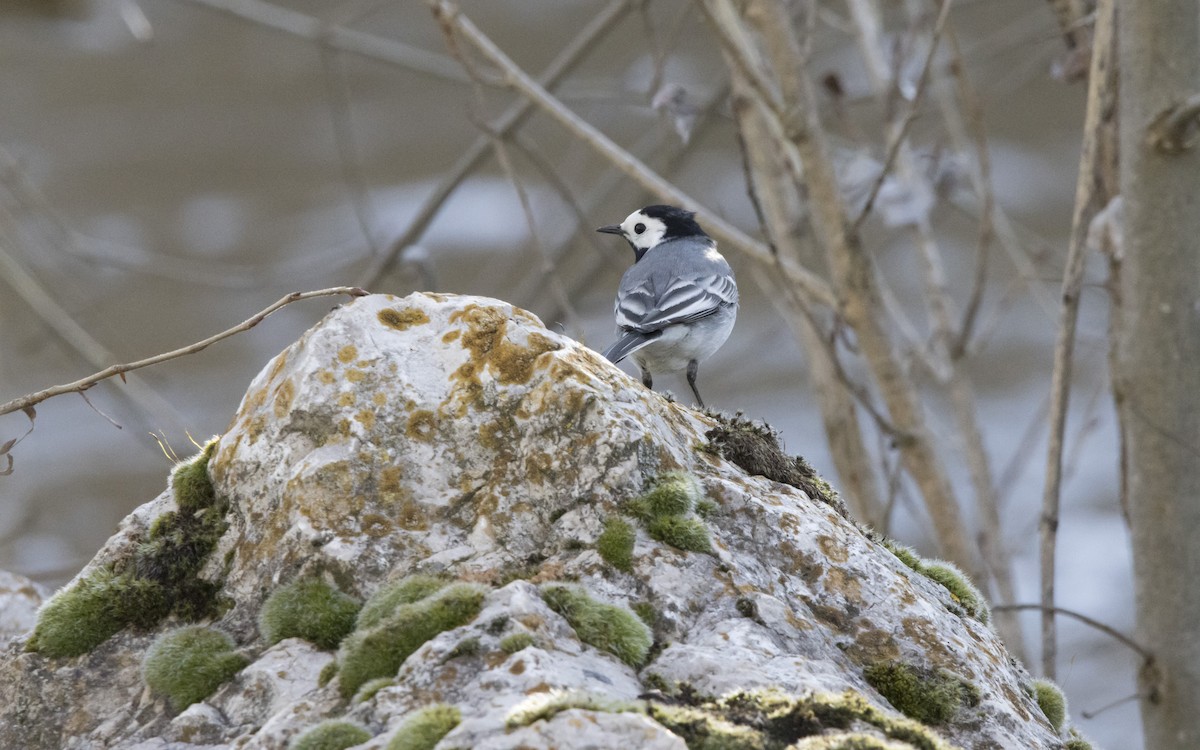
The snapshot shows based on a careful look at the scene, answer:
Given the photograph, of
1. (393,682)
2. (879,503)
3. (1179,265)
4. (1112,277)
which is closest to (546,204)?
(879,503)

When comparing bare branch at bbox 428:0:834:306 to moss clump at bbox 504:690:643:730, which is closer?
moss clump at bbox 504:690:643:730

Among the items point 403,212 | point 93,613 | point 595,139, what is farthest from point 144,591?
point 403,212

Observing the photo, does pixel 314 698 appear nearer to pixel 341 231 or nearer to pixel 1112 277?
pixel 1112 277

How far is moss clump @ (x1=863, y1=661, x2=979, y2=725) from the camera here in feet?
9.11

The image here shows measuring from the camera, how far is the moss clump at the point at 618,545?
286 cm

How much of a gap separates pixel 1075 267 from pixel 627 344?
1.81 meters

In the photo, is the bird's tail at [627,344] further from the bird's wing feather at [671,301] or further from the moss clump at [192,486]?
the moss clump at [192,486]

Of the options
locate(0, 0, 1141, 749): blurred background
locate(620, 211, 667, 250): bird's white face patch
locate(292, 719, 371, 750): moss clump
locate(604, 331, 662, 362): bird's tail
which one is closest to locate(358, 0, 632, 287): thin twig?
locate(620, 211, 667, 250): bird's white face patch

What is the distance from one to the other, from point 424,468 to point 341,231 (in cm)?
851

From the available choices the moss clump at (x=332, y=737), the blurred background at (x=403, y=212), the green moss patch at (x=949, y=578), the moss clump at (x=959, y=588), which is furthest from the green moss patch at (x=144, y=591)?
the blurred background at (x=403, y=212)

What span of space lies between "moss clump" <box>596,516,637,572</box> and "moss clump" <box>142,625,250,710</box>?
854mm

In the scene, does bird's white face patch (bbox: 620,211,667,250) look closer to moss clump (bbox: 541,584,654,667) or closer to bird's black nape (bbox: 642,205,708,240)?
bird's black nape (bbox: 642,205,708,240)

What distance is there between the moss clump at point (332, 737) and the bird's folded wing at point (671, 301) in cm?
291

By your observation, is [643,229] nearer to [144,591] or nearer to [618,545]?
[618,545]
